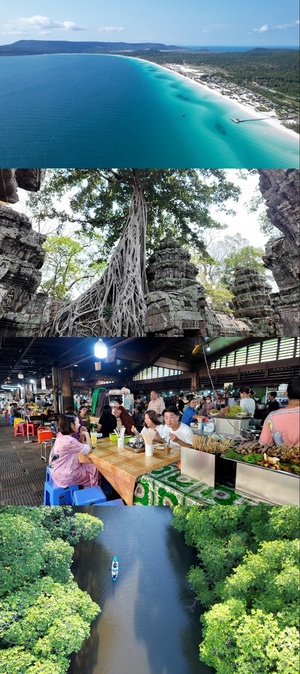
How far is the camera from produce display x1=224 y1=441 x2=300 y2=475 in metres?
2.23

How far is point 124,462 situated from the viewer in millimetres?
2650

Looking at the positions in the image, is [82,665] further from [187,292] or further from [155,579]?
[187,292]

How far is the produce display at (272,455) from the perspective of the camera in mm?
2230

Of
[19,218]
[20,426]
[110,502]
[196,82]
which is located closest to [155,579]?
[110,502]

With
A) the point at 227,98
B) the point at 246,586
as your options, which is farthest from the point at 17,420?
the point at 246,586

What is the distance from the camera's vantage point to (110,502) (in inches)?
106

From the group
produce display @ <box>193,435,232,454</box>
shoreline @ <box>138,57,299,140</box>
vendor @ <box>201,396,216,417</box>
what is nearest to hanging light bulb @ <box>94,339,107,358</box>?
vendor @ <box>201,396,216,417</box>

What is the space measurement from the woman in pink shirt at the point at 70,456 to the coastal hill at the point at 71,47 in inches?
86.4

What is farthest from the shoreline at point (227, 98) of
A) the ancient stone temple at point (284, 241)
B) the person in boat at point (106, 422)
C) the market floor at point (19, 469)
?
the market floor at point (19, 469)

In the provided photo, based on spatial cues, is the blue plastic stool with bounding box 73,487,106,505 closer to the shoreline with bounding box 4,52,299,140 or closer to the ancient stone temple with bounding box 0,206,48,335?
the ancient stone temple with bounding box 0,206,48,335

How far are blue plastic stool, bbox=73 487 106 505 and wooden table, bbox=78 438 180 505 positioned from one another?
0.14 m

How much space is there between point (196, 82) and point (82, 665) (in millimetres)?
5519

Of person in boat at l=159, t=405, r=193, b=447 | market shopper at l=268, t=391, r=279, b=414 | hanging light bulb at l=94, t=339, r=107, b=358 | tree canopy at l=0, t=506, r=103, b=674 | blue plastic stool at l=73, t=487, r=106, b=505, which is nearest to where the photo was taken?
hanging light bulb at l=94, t=339, r=107, b=358

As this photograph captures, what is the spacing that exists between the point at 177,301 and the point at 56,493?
1729 millimetres
